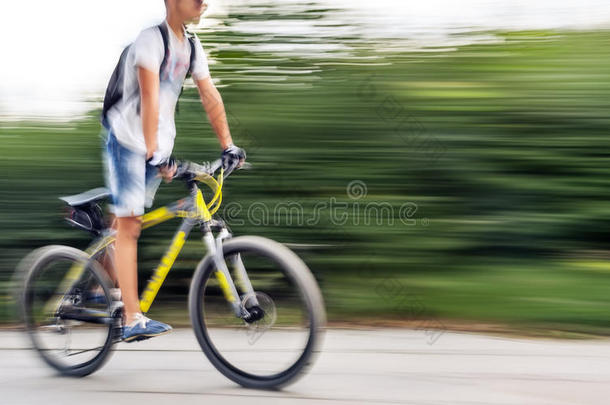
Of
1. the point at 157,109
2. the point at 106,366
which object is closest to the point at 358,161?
the point at 157,109

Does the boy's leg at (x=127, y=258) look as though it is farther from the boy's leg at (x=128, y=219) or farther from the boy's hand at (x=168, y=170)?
the boy's hand at (x=168, y=170)

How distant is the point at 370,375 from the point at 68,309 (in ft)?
4.99

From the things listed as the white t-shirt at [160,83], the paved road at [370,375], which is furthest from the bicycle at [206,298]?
the white t-shirt at [160,83]

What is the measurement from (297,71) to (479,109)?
1.16m

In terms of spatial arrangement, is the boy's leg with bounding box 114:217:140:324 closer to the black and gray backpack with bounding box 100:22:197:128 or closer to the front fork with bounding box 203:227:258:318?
the front fork with bounding box 203:227:258:318

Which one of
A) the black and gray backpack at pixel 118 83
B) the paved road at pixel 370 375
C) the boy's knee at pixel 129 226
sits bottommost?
the paved road at pixel 370 375

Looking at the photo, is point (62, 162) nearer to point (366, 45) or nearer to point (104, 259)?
point (104, 259)

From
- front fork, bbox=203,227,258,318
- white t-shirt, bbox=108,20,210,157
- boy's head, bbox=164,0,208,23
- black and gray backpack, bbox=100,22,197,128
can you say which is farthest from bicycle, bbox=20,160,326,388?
boy's head, bbox=164,0,208,23

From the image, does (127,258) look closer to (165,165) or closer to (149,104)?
(165,165)

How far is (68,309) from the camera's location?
11.5 ft

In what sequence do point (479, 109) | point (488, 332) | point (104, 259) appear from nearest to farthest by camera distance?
point (104, 259) → point (488, 332) → point (479, 109)

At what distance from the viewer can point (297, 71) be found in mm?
4508

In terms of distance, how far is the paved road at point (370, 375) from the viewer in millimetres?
3115

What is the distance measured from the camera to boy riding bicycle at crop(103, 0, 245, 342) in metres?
3.14
